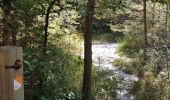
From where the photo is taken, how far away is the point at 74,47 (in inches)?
548

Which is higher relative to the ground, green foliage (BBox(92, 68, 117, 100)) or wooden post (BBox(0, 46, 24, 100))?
wooden post (BBox(0, 46, 24, 100))

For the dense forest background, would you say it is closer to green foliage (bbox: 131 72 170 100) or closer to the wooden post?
green foliage (bbox: 131 72 170 100)

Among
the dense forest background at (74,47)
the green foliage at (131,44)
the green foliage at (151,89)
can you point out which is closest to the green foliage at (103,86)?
the dense forest background at (74,47)

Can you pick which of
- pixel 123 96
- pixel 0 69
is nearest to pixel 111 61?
pixel 123 96

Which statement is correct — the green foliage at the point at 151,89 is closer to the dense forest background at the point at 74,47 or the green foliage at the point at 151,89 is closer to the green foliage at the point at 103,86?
the dense forest background at the point at 74,47

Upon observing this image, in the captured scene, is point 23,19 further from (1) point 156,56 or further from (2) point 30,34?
(1) point 156,56

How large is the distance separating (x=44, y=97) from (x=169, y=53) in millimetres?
7189

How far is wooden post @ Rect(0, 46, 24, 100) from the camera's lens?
2.32m

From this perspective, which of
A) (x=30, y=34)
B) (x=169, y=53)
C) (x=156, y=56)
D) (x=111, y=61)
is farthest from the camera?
(x=111, y=61)

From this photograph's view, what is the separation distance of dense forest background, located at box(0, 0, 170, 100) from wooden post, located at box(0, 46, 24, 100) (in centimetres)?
124

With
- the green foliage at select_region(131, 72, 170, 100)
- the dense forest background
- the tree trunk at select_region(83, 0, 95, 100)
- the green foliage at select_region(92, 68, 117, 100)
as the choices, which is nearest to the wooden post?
the dense forest background

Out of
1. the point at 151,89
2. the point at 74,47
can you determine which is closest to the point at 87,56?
the point at 151,89

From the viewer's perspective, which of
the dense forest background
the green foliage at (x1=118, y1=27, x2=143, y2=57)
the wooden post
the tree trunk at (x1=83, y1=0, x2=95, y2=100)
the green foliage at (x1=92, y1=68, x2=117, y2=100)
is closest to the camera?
the wooden post

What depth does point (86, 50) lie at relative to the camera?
8.47 meters
